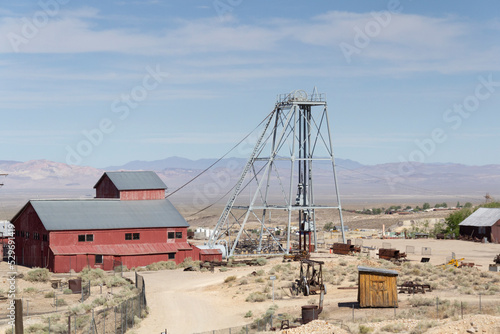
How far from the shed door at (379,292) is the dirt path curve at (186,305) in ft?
21.8

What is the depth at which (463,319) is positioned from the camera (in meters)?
30.4

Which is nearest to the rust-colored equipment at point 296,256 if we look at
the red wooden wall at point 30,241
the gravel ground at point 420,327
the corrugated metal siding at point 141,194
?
the corrugated metal siding at point 141,194

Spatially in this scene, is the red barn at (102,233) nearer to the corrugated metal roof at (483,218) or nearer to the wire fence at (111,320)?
the wire fence at (111,320)

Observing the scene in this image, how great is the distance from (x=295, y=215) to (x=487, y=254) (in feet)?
298

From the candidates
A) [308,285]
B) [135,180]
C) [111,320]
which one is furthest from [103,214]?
[111,320]

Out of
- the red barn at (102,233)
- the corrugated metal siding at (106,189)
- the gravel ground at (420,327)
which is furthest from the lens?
the corrugated metal siding at (106,189)

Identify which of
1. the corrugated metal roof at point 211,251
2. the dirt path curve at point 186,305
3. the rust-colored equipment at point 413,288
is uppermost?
the corrugated metal roof at point 211,251

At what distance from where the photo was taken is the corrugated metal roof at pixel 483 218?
273 feet

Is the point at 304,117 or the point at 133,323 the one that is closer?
the point at 133,323

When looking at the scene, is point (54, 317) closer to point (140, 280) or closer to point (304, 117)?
point (140, 280)

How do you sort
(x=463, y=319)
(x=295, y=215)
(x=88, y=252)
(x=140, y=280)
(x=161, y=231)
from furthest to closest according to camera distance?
(x=295, y=215), (x=161, y=231), (x=88, y=252), (x=140, y=280), (x=463, y=319)

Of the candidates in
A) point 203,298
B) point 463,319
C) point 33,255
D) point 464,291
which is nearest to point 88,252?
point 33,255

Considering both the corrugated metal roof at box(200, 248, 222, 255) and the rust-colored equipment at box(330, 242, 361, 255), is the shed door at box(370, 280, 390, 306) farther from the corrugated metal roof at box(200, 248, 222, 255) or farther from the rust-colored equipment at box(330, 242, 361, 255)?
the corrugated metal roof at box(200, 248, 222, 255)

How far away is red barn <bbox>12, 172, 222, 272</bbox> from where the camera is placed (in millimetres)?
56375
